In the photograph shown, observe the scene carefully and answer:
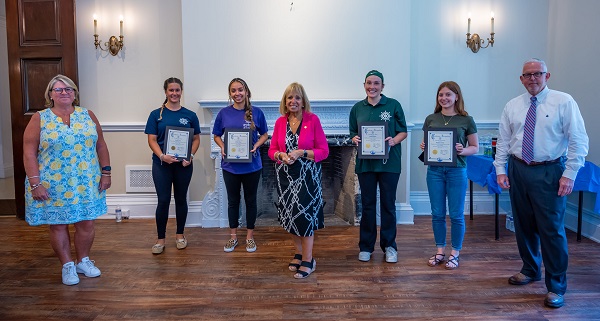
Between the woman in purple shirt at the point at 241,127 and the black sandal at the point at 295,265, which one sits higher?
the woman in purple shirt at the point at 241,127

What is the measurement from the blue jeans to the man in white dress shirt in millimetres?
482

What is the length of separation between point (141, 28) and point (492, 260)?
422 centimetres

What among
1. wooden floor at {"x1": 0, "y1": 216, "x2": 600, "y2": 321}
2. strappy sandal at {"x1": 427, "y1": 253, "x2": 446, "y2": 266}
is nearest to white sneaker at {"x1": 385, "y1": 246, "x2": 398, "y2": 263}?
wooden floor at {"x1": 0, "y1": 216, "x2": 600, "y2": 321}

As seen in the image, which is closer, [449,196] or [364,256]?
[449,196]

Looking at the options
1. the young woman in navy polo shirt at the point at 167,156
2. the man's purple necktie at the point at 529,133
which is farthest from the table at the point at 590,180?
the young woman in navy polo shirt at the point at 167,156

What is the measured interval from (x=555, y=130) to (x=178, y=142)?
8.82ft

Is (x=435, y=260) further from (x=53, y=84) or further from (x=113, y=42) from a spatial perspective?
(x=113, y=42)

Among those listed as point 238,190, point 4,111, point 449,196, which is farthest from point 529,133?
point 4,111

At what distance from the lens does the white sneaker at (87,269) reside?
335 centimetres

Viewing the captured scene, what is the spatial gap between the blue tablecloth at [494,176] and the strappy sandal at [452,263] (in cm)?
99

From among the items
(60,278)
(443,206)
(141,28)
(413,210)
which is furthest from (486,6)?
(60,278)

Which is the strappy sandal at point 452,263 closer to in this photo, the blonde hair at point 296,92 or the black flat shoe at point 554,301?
the black flat shoe at point 554,301

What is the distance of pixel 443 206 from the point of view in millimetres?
3500

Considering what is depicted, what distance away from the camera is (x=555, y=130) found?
273 centimetres
